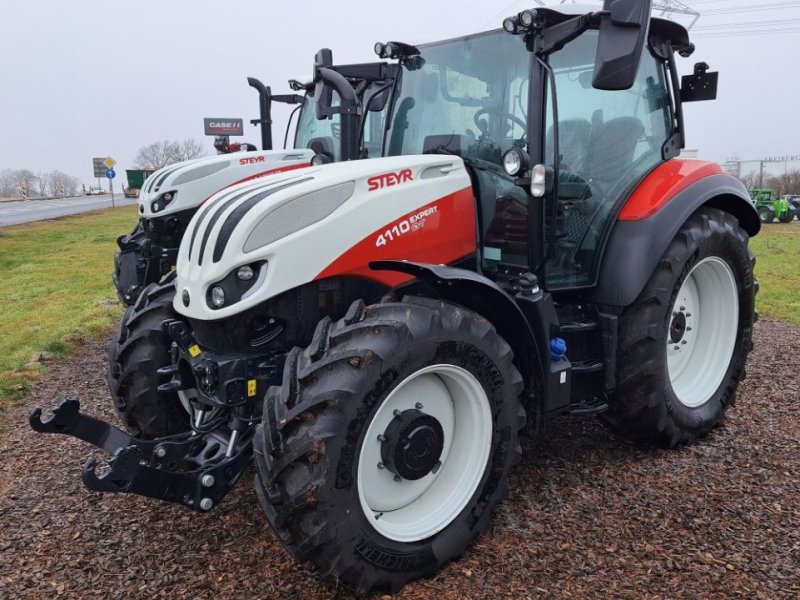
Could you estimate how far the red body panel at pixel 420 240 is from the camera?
116 inches

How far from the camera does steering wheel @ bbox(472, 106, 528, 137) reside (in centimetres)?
339

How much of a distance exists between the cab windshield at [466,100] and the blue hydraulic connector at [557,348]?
975 millimetres

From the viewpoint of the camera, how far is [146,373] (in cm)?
356

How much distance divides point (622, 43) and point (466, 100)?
1039 millimetres

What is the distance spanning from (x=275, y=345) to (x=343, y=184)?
784 millimetres

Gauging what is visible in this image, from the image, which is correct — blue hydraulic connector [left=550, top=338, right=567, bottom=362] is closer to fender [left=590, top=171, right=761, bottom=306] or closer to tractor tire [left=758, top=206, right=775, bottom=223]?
fender [left=590, top=171, right=761, bottom=306]

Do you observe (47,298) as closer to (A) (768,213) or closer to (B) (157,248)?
(B) (157,248)

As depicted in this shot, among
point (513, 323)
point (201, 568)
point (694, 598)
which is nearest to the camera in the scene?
point (694, 598)

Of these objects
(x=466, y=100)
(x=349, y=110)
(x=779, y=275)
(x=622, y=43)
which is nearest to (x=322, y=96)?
(x=349, y=110)

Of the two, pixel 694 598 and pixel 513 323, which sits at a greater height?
pixel 513 323

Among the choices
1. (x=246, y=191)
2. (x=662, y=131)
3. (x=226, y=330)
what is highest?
(x=662, y=131)

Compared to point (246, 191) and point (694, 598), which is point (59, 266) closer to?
point (246, 191)

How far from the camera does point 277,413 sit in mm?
2457

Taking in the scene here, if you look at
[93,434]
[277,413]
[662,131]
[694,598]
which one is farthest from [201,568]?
[662,131]
